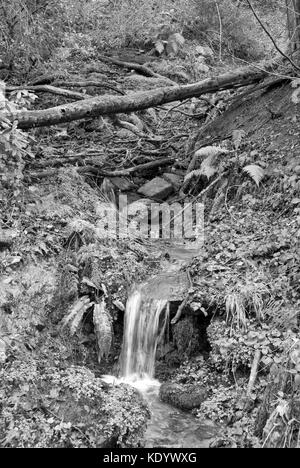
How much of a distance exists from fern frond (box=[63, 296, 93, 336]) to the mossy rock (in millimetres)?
691

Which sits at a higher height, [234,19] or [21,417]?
[234,19]

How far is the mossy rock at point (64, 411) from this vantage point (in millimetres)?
5410

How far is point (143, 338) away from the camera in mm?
7145

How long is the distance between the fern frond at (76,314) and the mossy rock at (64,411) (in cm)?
69

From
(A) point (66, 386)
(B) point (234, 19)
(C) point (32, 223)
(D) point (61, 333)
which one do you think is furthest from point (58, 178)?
(B) point (234, 19)

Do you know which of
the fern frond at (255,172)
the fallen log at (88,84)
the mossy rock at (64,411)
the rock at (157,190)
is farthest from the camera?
the fallen log at (88,84)

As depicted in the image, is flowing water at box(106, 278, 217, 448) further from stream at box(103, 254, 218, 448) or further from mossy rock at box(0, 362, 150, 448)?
mossy rock at box(0, 362, 150, 448)

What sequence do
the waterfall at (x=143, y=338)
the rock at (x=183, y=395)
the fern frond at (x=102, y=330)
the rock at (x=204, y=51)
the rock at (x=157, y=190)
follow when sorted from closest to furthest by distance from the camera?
the rock at (x=183, y=395), the fern frond at (x=102, y=330), the waterfall at (x=143, y=338), the rock at (x=157, y=190), the rock at (x=204, y=51)

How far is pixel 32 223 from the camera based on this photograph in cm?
785

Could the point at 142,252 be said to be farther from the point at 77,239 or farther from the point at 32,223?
the point at 32,223

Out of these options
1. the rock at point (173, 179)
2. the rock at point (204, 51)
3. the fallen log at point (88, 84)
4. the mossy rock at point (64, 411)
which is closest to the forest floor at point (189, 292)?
the mossy rock at point (64, 411)

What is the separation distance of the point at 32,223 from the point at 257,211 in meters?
3.68

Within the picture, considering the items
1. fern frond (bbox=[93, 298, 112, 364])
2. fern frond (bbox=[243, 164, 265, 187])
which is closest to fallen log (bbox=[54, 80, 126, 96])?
fern frond (bbox=[243, 164, 265, 187])

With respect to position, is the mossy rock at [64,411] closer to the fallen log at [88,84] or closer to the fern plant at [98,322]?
the fern plant at [98,322]
